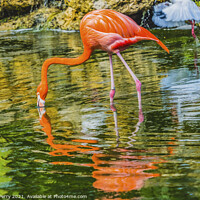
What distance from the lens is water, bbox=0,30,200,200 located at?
2.83 metres

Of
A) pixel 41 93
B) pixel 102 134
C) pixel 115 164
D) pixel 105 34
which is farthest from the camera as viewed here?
pixel 41 93

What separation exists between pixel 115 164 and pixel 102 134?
0.89 metres

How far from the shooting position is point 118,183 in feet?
9.22

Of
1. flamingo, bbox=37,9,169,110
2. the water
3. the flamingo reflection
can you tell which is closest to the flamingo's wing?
flamingo, bbox=37,9,169,110

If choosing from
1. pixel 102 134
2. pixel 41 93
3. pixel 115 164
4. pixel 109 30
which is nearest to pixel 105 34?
pixel 109 30

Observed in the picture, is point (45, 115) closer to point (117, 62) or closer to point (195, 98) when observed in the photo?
point (195, 98)

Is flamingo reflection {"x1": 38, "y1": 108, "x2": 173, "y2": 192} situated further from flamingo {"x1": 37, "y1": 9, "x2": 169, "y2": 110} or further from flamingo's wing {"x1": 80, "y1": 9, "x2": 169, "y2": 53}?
flamingo's wing {"x1": 80, "y1": 9, "x2": 169, "y2": 53}

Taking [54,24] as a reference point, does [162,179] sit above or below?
above

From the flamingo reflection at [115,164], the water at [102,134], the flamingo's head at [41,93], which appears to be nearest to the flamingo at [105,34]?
the flamingo's head at [41,93]

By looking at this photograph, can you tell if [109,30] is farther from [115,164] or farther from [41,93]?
[115,164]

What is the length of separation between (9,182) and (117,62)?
5615 millimetres

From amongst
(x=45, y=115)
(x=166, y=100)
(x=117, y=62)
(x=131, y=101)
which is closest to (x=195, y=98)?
(x=166, y=100)

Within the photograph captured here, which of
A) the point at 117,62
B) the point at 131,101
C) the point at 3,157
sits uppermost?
the point at 3,157

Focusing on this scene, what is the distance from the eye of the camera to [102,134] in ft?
13.3
